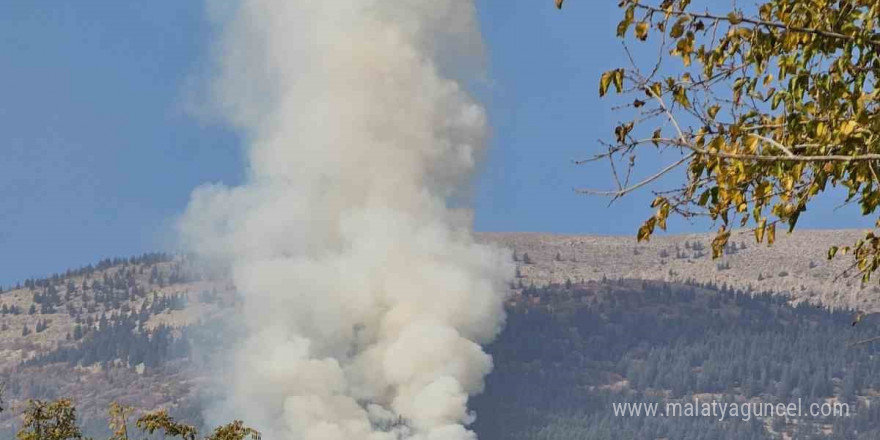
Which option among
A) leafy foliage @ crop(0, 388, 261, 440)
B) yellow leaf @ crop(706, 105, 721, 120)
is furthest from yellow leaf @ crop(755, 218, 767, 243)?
leafy foliage @ crop(0, 388, 261, 440)

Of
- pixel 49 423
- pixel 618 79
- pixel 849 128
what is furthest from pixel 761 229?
pixel 49 423

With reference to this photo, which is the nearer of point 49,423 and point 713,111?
point 713,111

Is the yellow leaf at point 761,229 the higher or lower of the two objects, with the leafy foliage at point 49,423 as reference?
lower

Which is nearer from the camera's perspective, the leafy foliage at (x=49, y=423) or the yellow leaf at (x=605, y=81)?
the yellow leaf at (x=605, y=81)

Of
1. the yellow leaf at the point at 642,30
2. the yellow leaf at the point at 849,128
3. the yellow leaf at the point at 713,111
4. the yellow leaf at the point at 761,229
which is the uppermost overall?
the yellow leaf at the point at 642,30

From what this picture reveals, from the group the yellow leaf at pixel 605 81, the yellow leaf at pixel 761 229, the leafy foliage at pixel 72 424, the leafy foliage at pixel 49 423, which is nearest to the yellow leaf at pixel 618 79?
the yellow leaf at pixel 605 81

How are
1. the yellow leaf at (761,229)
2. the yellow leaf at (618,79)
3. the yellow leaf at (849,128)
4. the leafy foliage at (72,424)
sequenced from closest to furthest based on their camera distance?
the yellow leaf at (849,128) < the yellow leaf at (761,229) < the yellow leaf at (618,79) < the leafy foliage at (72,424)

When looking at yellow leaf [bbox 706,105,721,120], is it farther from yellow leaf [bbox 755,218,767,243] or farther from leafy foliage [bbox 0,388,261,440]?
leafy foliage [bbox 0,388,261,440]

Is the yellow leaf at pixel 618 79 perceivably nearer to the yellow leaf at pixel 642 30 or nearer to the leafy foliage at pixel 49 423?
the yellow leaf at pixel 642 30

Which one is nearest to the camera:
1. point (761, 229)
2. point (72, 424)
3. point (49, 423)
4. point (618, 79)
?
point (761, 229)

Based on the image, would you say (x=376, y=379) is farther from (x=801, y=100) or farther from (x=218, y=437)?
(x=801, y=100)

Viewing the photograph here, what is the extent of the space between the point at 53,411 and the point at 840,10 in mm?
31916

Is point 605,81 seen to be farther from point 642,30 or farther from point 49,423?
point 49,423

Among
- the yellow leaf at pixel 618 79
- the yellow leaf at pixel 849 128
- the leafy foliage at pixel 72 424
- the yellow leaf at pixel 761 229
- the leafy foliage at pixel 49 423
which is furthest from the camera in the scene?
the leafy foliage at pixel 49 423
